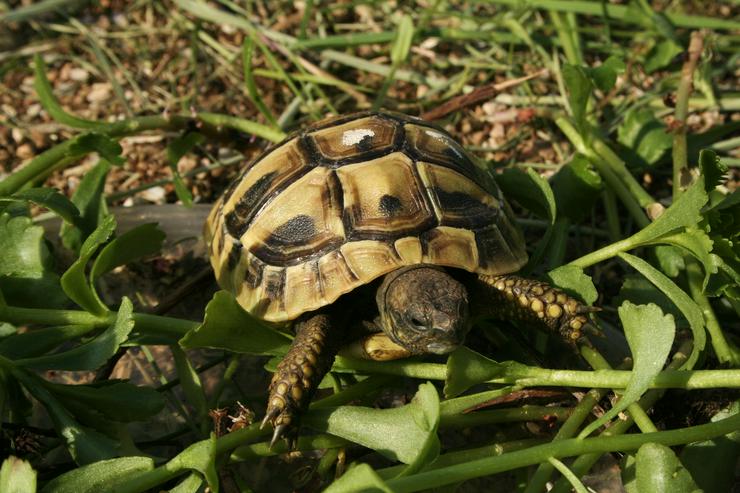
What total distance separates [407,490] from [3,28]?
307 centimetres

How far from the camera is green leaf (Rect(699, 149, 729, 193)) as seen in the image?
1684 millimetres

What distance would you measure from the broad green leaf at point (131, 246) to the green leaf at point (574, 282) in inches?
43.3

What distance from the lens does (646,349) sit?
1501 mm

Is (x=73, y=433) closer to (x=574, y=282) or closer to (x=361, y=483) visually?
(x=361, y=483)

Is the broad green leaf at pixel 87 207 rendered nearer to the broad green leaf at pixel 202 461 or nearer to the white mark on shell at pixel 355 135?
the white mark on shell at pixel 355 135

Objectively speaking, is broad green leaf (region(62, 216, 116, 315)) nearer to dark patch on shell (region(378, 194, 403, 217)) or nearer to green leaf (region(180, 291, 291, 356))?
green leaf (region(180, 291, 291, 356))

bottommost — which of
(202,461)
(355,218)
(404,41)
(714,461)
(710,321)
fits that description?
(714,461)

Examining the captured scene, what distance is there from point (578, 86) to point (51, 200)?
1.52m

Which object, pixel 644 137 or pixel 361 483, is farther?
pixel 644 137

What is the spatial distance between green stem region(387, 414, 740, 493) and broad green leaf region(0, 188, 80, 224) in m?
1.21

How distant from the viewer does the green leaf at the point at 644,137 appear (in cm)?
253

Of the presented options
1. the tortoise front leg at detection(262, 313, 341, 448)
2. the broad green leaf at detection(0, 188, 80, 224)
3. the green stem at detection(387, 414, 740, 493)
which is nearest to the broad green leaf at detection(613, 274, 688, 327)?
the green stem at detection(387, 414, 740, 493)

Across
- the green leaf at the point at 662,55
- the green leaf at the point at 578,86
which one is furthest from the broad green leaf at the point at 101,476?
the green leaf at the point at 662,55

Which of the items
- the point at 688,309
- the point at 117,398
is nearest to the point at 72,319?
the point at 117,398
